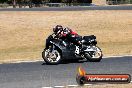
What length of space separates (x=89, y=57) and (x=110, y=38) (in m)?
14.5

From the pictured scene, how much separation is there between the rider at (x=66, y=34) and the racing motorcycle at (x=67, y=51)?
12cm

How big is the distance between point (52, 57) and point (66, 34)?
1.09 metres

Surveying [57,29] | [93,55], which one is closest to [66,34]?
[57,29]

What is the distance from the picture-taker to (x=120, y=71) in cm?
1534

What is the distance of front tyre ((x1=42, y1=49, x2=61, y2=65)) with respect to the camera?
1764 centimetres

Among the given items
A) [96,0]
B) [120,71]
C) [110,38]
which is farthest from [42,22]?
[96,0]

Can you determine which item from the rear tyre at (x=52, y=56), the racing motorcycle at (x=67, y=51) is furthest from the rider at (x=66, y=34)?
the rear tyre at (x=52, y=56)

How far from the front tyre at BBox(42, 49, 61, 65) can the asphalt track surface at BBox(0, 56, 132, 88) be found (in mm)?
247

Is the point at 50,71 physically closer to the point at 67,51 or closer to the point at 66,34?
the point at 67,51

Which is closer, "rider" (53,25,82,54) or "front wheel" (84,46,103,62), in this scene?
"rider" (53,25,82,54)

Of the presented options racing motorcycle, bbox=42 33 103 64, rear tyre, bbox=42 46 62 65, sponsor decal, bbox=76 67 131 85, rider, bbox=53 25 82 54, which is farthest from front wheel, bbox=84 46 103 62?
sponsor decal, bbox=76 67 131 85

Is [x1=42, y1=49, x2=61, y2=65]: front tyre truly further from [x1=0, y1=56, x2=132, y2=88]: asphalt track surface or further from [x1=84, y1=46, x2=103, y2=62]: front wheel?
[x1=84, y1=46, x2=103, y2=62]: front wheel

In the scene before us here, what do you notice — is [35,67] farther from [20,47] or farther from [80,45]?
[20,47]

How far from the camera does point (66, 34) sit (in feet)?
59.1
